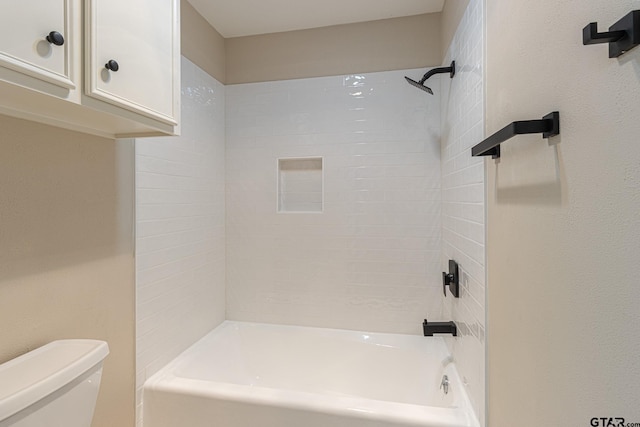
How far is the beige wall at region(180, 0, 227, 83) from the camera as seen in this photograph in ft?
6.15

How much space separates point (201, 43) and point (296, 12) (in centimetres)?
65

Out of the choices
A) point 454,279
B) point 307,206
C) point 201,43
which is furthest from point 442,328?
point 201,43

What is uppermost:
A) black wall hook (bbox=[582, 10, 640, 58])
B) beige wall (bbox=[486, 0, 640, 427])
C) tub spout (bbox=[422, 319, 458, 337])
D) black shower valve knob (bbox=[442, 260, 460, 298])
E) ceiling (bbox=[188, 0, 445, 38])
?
ceiling (bbox=[188, 0, 445, 38])

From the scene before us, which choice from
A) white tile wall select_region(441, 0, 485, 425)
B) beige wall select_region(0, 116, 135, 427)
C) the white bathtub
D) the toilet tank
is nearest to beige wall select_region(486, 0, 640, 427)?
white tile wall select_region(441, 0, 485, 425)

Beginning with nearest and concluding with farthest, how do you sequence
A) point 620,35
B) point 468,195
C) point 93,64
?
point 620,35
point 93,64
point 468,195

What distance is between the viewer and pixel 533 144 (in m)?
0.83

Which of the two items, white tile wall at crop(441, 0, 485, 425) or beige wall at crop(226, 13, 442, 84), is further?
beige wall at crop(226, 13, 442, 84)

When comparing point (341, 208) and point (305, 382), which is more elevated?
point (341, 208)

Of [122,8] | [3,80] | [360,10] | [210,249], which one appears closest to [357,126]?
[360,10]

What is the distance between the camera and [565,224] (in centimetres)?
69

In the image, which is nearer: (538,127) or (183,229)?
(538,127)

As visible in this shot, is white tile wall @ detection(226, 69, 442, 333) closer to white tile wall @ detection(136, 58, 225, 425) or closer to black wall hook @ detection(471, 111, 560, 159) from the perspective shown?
white tile wall @ detection(136, 58, 225, 425)

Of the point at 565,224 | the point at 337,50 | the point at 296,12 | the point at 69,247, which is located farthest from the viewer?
the point at 337,50

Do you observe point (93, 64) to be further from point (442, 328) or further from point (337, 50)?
point (442, 328)
